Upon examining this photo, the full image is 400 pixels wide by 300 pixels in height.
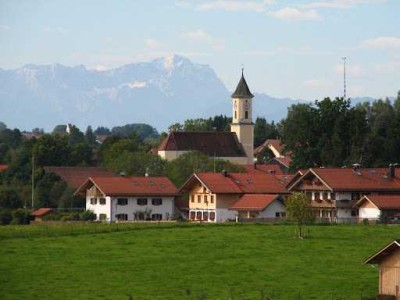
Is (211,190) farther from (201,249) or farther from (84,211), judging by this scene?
(201,249)

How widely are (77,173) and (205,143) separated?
36623 mm

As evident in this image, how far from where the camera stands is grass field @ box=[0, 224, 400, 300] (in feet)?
156

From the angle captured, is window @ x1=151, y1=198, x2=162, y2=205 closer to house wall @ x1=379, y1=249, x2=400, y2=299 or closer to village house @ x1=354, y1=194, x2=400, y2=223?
village house @ x1=354, y1=194, x2=400, y2=223

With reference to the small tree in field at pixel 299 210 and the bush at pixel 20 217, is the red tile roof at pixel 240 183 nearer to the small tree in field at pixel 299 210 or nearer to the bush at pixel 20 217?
the bush at pixel 20 217

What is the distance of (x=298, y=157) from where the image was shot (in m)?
117

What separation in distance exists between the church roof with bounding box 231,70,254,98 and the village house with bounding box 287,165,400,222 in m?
73.2

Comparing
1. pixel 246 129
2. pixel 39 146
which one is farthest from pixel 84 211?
pixel 246 129

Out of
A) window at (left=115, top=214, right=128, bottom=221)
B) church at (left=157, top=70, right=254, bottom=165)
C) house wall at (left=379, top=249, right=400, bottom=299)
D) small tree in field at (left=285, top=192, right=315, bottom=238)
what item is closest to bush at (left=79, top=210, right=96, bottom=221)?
window at (left=115, top=214, right=128, bottom=221)

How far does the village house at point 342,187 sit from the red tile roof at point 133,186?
9.29m

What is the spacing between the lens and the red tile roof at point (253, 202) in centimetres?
9125

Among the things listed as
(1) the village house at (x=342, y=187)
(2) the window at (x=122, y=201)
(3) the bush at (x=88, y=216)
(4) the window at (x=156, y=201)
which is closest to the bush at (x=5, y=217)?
(3) the bush at (x=88, y=216)

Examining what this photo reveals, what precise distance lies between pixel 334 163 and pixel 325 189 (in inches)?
812

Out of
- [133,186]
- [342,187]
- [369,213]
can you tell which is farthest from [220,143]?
[369,213]

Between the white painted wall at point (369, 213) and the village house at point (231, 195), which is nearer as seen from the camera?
the white painted wall at point (369, 213)
